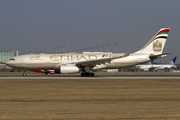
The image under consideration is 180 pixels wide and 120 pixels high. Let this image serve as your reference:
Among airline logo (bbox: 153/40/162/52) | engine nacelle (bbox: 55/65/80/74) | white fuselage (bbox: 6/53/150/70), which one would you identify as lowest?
engine nacelle (bbox: 55/65/80/74)

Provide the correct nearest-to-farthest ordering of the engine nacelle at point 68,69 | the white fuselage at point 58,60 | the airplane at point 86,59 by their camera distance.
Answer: the engine nacelle at point 68,69 → the airplane at point 86,59 → the white fuselage at point 58,60

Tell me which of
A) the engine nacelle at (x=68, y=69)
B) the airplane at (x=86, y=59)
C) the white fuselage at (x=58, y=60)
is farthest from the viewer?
the white fuselage at (x=58, y=60)

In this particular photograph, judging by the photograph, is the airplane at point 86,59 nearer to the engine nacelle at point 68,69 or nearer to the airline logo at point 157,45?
the airline logo at point 157,45

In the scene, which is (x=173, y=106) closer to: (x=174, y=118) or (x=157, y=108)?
(x=157, y=108)

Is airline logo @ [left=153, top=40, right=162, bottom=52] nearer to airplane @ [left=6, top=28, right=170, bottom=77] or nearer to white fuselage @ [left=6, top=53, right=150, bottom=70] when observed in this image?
airplane @ [left=6, top=28, right=170, bottom=77]

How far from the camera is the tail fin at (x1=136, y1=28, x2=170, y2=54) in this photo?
37906 millimetres

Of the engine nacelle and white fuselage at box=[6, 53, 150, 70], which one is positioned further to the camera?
white fuselage at box=[6, 53, 150, 70]

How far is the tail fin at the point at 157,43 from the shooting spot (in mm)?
37906

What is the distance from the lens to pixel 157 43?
3794 centimetres

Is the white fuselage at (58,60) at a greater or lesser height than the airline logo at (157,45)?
lesser

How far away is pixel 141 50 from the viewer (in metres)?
38.2

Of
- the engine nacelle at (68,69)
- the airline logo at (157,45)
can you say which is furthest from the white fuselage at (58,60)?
the engine nacelle at (68,69)

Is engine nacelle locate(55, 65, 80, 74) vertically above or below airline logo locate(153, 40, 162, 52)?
below

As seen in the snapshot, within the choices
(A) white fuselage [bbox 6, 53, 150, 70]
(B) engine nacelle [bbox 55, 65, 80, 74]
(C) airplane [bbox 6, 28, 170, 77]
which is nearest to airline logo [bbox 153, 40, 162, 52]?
(C) airplane [bbox 6, 28, 170, 77]
